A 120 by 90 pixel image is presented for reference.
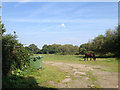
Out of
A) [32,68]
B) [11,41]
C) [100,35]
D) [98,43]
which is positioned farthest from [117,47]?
[11,41]

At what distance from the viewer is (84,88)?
19.1 ft

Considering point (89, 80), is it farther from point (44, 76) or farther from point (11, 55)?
point (11, 55)

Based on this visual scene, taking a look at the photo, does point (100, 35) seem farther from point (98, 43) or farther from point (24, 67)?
point (24, 67)

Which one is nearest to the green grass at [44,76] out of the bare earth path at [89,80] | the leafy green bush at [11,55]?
the bare earth path at [89,80]

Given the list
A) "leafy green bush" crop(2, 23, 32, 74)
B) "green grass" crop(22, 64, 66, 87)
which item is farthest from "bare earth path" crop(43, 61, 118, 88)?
"leafy green bush" crop(2, 23, 32, 74)

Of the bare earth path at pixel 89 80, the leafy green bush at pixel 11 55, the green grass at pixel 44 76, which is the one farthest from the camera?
the leafy green bush at pixel 11 55

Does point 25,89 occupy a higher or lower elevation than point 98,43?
lower

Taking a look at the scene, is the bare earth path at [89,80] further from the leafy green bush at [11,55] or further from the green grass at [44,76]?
the leafy green bush at [11,55]

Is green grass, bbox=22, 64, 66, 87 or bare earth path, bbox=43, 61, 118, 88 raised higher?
green grass, bbox=22, 64, 66, 87

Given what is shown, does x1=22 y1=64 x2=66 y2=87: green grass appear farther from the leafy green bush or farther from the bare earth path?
the leafy green bush

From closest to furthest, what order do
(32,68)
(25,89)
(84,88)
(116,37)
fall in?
1. (25,89)
2. (84,88)
3. (32,68)
4. (116,37)

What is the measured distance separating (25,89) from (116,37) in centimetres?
2096

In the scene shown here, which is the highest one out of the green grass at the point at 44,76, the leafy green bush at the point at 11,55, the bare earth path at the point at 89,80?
the leafy green bush at the point at 11,55

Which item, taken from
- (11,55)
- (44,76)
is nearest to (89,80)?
(44,76)
